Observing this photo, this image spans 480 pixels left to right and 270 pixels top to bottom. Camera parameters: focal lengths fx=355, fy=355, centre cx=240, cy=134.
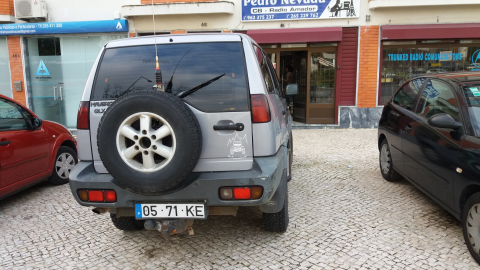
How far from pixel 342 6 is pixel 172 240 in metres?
8.45

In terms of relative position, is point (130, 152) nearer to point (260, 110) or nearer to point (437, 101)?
point (260, 110)

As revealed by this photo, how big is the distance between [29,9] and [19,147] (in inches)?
300

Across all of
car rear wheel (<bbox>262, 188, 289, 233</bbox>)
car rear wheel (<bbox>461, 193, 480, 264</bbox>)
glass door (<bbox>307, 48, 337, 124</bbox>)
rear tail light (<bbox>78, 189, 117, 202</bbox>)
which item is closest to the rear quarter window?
car rear wheel (<bbox>461, 193, 480, 264</bbox>)

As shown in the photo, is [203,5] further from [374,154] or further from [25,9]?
[374,154]

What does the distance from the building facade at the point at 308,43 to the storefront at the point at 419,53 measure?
1.0 inches

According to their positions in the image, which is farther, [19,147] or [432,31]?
[432,31]

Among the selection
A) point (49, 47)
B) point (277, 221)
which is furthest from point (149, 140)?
point (49, 47)

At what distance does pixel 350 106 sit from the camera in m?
10.3

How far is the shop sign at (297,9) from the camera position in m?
9.74

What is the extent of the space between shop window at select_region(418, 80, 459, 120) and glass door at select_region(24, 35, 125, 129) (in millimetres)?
8880

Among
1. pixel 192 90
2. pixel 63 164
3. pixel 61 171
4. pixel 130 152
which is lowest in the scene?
pixel 61 171

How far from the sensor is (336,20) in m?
9.85

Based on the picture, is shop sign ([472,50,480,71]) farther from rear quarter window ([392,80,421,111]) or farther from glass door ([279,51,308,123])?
rear quarter window ([392,80,421,111])

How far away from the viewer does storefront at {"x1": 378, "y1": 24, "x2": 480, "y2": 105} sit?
9.50 meters
